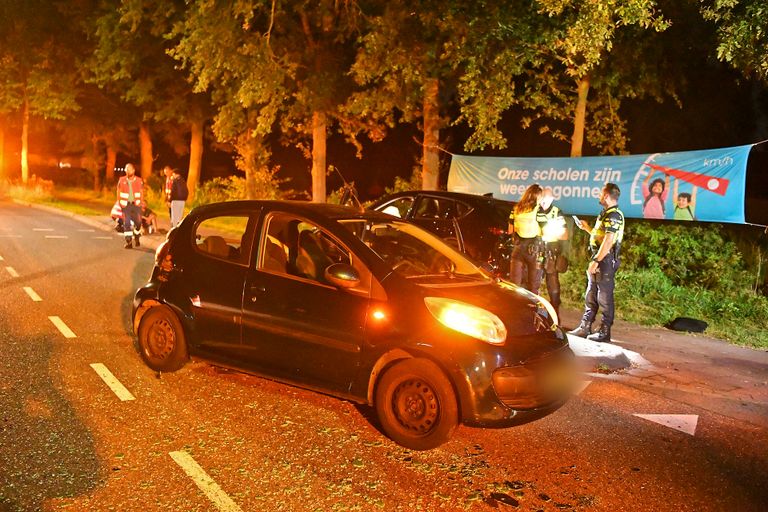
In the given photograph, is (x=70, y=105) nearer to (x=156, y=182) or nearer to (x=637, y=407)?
(x=156, y=182)

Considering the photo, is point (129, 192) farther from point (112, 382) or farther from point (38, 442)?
point (38, 442)

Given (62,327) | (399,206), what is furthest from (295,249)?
(399,206)

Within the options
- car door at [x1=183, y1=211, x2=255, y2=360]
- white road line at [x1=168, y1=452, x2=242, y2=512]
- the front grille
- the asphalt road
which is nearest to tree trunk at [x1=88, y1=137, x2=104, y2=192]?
the asphalt road

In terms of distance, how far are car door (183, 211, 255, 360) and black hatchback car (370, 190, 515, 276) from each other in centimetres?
440

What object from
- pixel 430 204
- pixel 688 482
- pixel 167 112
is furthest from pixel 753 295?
pixel 167 112

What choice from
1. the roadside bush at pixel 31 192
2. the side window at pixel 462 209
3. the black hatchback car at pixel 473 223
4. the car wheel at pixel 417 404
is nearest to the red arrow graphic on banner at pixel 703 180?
the black hatchback car at pixel 473 223

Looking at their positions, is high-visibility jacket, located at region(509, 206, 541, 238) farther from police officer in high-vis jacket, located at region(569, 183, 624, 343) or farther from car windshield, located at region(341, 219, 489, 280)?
car windshield, located at region(341, 219, 489, 280)

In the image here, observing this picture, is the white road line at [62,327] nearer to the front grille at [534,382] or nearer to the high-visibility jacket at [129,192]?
the front grille at [534,382]

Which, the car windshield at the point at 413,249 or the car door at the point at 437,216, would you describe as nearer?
the car windshield at the point at 413,249

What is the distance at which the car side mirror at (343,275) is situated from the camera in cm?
550

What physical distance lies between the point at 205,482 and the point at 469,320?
2003 millimetres

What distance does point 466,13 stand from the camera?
1489 centimetres

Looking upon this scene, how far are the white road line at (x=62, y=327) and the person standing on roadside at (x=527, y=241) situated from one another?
5.24 meters

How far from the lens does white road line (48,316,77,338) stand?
27.2 feet
